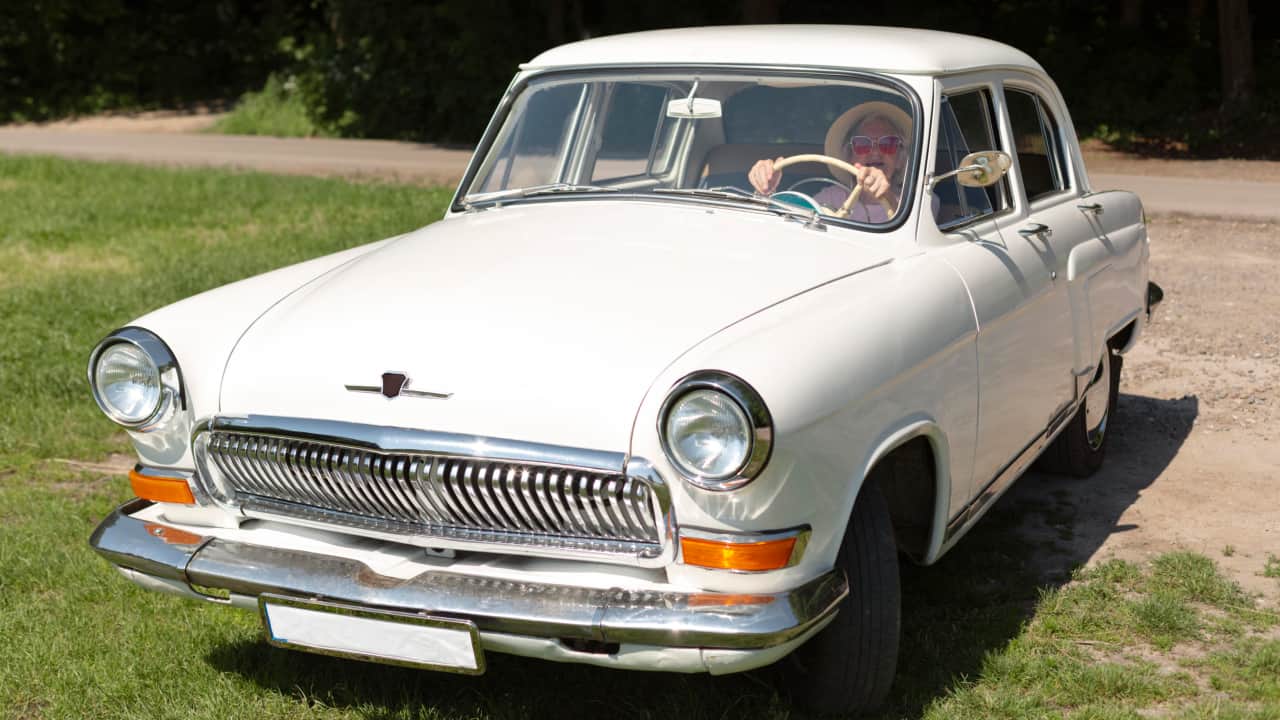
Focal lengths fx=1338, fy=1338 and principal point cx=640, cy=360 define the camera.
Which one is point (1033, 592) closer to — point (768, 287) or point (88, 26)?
point (768, 287)

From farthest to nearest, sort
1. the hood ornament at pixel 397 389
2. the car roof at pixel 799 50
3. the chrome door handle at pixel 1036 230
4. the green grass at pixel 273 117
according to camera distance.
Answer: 1. the green grass at pixel 273 117
2. the chrome door handle at pixel 1036 230
3. the car roof at pixel 799 50
4. the hood ornament at pixel 397 389

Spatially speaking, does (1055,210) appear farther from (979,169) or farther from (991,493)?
(991,493)

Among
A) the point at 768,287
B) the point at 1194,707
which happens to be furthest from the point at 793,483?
the point at 1194,707

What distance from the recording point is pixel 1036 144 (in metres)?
4.90

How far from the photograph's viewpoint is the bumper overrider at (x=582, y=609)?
2.87 metres

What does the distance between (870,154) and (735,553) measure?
1.63 m

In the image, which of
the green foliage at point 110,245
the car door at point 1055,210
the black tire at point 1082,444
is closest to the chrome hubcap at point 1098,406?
the black tire at point 1082,444

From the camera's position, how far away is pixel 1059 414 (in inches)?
181

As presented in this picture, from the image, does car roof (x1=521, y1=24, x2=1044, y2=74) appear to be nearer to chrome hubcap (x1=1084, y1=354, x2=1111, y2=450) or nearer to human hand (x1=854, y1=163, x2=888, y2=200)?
human hand (x1=854, y1=163, x2=888, y2=200)

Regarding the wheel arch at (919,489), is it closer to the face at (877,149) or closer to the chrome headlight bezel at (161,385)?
the face at (877,149)

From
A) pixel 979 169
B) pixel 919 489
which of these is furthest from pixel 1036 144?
pixel 919 489

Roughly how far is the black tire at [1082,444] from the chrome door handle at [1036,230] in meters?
0.96

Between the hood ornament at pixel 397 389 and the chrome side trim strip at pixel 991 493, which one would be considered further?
the chrome side trim strip at pixel 991 493

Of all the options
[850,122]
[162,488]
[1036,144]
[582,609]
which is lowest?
[582,609]
